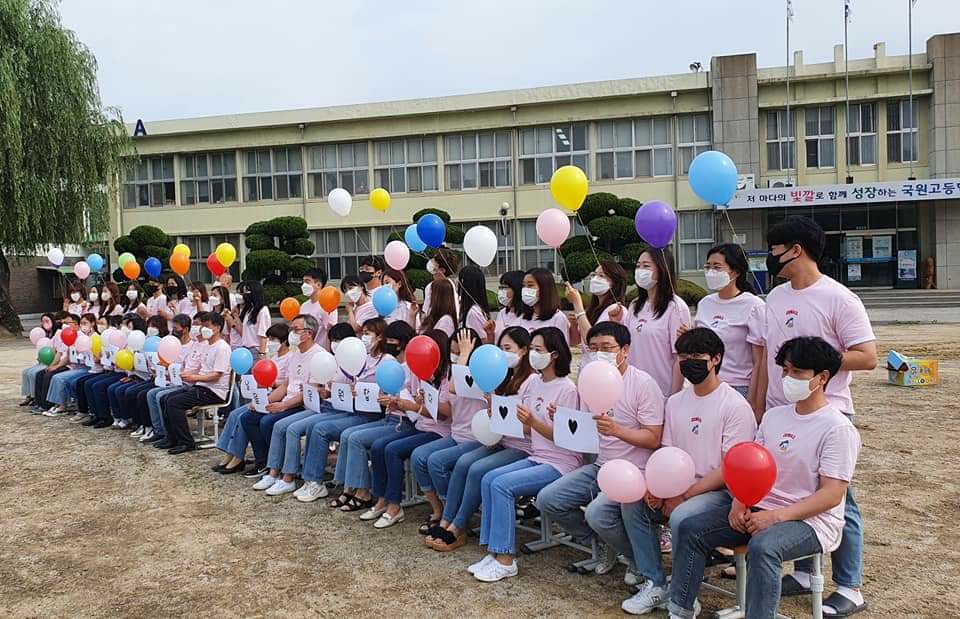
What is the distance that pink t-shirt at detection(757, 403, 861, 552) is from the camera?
3.10m

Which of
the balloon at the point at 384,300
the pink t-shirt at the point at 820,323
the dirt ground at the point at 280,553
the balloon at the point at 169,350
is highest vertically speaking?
the balloon at the point at 384,300

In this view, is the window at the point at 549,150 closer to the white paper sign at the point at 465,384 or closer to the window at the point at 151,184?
the window at the point at 151,184

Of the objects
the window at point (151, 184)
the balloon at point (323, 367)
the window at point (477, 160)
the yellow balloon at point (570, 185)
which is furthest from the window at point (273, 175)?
the yellow balloon at point (570, 185)

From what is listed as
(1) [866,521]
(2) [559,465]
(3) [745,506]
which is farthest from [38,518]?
(1) [866,521]

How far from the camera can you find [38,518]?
213 inches

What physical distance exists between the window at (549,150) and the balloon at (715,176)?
20.8 m

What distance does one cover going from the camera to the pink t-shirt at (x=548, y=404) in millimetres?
4223

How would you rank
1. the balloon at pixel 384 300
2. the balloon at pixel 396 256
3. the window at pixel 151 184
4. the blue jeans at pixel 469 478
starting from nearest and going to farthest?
the blue jeans at pixel 469 478 → the balloon at pixel 384 300 → the balloon at pixel 396 256 → the window at pixel 151 184

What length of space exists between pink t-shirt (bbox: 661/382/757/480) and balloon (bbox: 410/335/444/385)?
169 cm

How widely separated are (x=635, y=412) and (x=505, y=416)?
2.64 ft

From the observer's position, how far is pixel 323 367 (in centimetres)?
574

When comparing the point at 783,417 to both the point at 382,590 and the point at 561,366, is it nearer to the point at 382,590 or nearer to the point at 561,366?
the point at 561,366

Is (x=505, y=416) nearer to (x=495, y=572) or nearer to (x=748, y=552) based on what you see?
(x=495, y=572)

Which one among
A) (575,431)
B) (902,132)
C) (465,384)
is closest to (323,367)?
(465,384)
